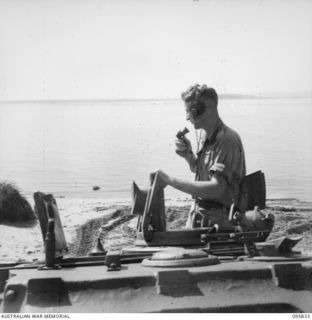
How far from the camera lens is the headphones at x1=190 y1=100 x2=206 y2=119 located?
7.93 metres

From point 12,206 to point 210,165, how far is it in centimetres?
1043

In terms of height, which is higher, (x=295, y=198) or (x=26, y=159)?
(x=26, y=159)

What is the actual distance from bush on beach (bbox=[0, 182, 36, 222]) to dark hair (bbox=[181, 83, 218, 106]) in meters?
10.1

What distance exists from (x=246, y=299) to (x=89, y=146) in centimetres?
1650

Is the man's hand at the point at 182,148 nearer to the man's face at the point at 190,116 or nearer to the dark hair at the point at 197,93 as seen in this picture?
the man's face at the point at 190,116

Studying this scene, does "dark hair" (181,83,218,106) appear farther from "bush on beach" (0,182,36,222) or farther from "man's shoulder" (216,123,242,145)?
"bush on beach" (0,182,36,222)

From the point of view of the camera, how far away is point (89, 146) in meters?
22.2

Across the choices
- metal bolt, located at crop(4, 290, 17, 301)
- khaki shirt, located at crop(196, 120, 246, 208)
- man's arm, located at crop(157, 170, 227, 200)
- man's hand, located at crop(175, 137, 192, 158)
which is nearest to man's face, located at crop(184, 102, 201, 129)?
khaki shirt, located at crop(196, 120, 246, 208)

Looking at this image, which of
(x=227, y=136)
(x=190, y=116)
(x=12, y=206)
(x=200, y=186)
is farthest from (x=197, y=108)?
(x=12, y=206)

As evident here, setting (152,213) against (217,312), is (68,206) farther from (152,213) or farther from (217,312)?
(217,312)

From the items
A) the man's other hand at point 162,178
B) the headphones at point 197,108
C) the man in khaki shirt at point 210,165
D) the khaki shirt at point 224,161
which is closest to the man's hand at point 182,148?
the man in khaki shirt at point 210,165

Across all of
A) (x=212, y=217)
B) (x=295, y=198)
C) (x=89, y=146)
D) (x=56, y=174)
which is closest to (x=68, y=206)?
(x=56, y=174)

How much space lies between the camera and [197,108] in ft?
26.1

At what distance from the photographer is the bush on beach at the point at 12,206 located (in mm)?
17422
